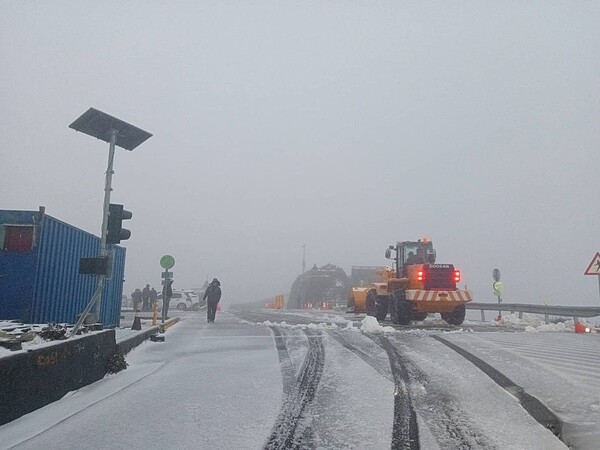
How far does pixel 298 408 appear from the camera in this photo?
4.62m

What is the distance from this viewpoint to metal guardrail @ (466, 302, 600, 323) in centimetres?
1362

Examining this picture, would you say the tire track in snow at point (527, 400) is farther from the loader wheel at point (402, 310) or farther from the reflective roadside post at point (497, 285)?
the reflective roadside post at point (497, 285)

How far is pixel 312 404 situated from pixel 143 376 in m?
2.64

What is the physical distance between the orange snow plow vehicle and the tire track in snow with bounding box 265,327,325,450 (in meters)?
7.02

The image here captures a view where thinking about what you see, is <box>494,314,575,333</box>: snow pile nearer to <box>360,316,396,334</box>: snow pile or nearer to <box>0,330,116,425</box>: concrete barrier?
<box>360,316,396,334</box>: snow pile

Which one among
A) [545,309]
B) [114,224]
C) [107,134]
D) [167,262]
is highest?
[107,134]

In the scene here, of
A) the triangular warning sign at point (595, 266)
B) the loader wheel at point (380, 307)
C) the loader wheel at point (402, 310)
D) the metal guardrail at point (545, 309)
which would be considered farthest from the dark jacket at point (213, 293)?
the triangular warning sign at point (595, 266)

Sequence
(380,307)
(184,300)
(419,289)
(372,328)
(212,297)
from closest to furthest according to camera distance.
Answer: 1. (372,328)
2. (419,289)
3. (212,297)
4. (380,307)
5. (184,300)

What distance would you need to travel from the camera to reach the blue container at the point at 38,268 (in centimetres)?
792

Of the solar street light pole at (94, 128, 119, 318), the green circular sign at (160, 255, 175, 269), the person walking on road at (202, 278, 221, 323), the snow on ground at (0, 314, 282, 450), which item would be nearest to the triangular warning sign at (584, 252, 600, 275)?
the snow on ground at (0, 314, 282, 450)

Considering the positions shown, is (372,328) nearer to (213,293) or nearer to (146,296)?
(213,293)

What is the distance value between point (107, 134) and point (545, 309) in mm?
14560

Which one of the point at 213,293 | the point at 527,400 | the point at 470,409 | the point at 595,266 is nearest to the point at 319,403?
the point at 470,409

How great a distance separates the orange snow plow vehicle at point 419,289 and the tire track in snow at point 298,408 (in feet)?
23.0
